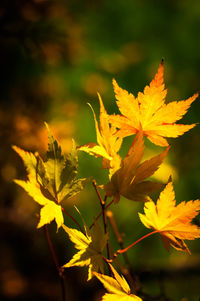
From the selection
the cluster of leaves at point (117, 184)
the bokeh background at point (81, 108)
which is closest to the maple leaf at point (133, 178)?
the cluster of leaves at point (117, 184)

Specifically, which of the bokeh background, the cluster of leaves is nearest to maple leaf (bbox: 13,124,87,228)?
the cluster of leaves

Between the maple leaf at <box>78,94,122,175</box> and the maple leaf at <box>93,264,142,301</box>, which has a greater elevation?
the maple leaf at <box>78,94,122,175</box>

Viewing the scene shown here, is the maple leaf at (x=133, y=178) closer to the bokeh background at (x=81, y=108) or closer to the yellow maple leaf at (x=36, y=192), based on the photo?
the yellow maple leaf at (x=36, y=192)

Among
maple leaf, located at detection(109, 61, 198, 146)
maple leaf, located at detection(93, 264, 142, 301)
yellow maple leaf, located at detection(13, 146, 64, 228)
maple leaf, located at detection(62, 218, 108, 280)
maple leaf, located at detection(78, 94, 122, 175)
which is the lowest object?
maple leaf, located at detection(93, 264, 142, 301)

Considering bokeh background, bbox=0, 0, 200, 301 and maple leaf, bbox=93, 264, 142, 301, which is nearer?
maple leaf, bbox=93, 264, 142, 301

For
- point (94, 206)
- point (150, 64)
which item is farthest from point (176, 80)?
point (94, 206)

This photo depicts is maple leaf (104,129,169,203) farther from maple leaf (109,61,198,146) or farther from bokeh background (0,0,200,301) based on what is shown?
bokeh background (0,0,200,301)

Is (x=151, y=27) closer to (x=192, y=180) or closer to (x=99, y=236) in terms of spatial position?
(x=192, y=180)

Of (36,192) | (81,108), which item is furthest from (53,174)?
(81,108)
